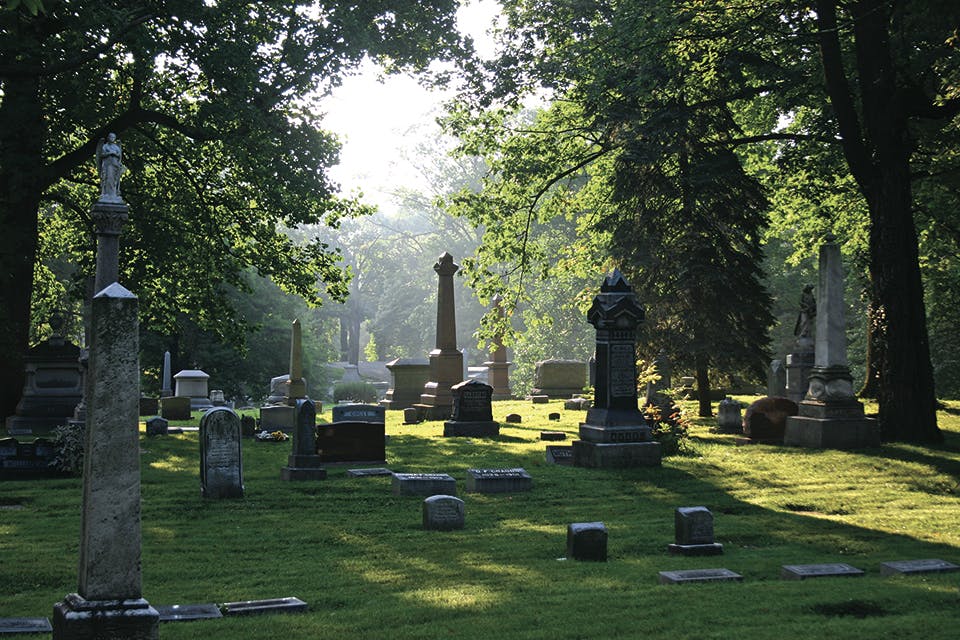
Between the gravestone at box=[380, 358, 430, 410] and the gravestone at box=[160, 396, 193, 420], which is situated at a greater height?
the gravestone at box=[380, 358, 430, 410]

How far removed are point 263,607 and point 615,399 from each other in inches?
411

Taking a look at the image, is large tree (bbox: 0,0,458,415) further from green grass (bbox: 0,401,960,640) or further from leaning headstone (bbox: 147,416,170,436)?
green grass (bbox: 0,401,960,640)

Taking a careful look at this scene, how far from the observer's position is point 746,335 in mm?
22859

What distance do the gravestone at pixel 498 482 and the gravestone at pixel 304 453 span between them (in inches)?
117

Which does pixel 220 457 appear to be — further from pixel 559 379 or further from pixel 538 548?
pixel 559 379

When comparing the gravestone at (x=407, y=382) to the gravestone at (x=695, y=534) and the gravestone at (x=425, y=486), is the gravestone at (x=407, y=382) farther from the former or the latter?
the gravestone at (x=695, y=534)

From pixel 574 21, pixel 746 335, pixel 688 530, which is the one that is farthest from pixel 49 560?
pixel 574 21

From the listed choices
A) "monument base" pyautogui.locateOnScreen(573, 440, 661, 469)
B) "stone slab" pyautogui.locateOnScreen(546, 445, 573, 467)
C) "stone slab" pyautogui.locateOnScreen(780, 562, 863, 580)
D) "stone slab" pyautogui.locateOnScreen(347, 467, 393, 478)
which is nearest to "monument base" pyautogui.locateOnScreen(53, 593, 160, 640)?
"stone slab" pyautogui.locateOnScreen(780, 562, 863, 580)

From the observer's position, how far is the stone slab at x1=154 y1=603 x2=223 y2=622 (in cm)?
732

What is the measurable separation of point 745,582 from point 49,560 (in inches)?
282

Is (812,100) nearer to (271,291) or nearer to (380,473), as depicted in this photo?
(380,473)

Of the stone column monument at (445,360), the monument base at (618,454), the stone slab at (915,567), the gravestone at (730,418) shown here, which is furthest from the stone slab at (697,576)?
the stone column monument at (445,360)

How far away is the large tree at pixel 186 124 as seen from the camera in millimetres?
18578

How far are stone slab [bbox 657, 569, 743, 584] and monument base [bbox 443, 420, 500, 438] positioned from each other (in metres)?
13.9
